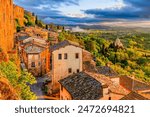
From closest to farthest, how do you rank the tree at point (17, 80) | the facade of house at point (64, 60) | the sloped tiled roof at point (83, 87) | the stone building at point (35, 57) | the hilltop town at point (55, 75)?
the tree at point (17, 80), the hilltop town at point (55, 75), the sloped tiled roof at point (83, 87), the facade of house at point (64, 60), the stone building at point (35, 57)

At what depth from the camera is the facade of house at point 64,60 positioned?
671 centimetres

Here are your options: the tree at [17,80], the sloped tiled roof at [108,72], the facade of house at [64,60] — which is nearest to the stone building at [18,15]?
the sloped tiled roof at [108,72]

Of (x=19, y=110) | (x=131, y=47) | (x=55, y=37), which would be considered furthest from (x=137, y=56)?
(x=19, y=110)

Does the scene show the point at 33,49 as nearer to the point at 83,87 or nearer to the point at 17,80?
the point at 83,87

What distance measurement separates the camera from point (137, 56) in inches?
474

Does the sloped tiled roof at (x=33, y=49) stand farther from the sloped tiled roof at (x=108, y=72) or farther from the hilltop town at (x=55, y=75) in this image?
the sloped tiled roof at (x=108, y=72)

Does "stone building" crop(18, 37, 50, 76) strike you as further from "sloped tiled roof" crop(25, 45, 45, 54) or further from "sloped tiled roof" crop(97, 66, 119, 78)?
"sloped tiled roof" crop(97, 66, 119, 78)

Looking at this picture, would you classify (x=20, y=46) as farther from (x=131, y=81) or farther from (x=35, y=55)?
(x=131, y=81)

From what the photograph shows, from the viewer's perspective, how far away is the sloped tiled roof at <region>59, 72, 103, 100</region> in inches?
179

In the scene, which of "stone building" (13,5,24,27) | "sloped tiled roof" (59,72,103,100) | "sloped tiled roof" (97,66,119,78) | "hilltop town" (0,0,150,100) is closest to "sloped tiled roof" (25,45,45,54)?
"hilltop town" (0,0,150,100)

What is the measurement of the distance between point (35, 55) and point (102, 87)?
4.11 m

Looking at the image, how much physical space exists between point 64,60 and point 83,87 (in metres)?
1.86

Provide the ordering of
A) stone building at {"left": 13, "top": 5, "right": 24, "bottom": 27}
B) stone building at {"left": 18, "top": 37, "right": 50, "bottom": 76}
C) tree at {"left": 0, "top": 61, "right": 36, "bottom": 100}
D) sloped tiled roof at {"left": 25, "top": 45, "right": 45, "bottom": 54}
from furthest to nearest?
1. stone building at {"left": 13, "top": 5, "right": 24, "bottom": 27}
2. sloped tiled roof at {"left": 25, "top": 45, "right": 45, "bottom": 54}
3. stone building at {"left": 18, "top": 37, "right": 50, "bottom": 76}
4. tree at {"left": 0, "top": 61, "right": 36, "bottom": 100}

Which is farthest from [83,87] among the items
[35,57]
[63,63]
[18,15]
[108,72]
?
[18,15]
